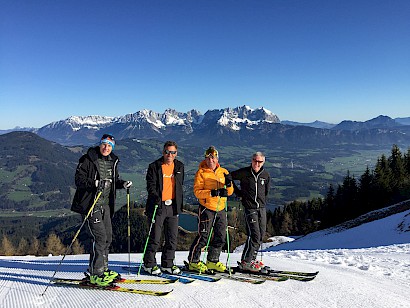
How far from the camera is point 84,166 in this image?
5.98 metres

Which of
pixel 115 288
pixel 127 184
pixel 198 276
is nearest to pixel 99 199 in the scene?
pixel 127 184

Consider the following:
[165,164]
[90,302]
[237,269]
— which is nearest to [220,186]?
[165,164]

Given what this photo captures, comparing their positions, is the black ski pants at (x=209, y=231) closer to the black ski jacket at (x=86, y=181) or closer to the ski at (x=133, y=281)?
the ski at (x=133, y=281)

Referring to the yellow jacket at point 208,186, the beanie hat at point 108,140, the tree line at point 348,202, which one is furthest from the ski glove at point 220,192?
the tree line at point 348,202

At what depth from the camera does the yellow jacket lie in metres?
7.17

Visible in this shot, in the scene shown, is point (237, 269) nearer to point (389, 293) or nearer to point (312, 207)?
point (389, 293)

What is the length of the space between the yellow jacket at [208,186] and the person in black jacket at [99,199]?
1.95m

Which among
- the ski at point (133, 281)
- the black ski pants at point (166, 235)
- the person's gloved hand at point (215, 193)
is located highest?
the person's gloved hand at point (215, 193)

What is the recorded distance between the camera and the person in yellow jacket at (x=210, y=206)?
7.16 m

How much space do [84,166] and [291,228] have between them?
2346 inches

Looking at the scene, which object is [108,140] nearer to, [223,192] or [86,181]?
[86,181]

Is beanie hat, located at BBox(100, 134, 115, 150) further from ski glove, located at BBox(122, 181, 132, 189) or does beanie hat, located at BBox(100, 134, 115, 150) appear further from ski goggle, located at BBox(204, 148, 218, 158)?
ski goggle, located at BBox(204, 148, 218, 158)

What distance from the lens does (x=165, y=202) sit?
7070 millimetres

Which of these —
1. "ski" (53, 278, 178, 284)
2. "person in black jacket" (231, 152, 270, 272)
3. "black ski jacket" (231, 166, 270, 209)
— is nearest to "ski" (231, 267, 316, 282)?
"person in black jacket" (231, 152, 270, 272)
